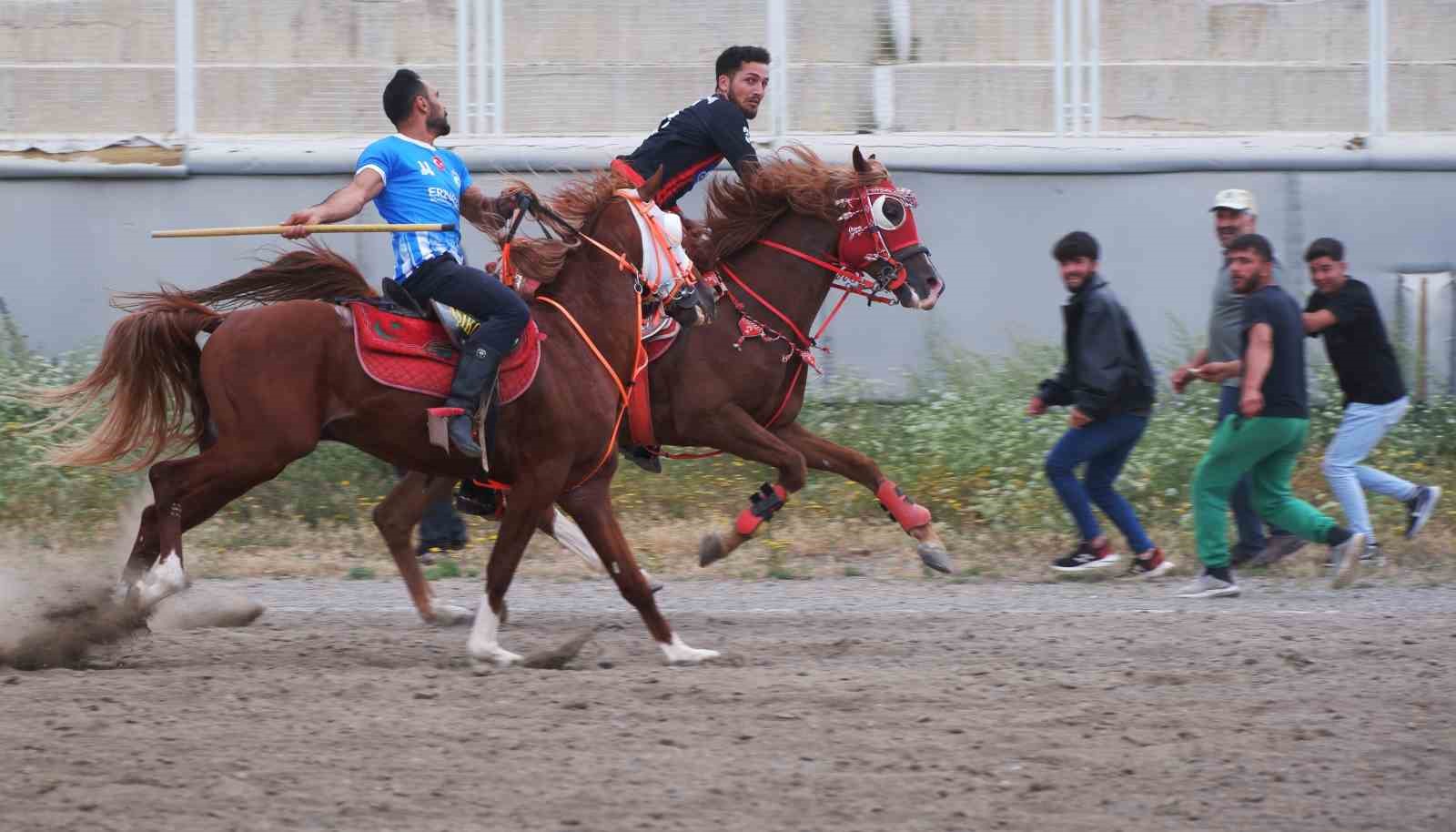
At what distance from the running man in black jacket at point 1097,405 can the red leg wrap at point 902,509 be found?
116 centimetres

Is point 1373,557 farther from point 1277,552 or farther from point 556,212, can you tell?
point 556,212

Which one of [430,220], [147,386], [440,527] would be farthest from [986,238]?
[147,386]

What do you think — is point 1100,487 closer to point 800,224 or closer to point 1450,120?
point 800,224

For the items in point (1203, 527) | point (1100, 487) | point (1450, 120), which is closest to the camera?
point (1203, 527)

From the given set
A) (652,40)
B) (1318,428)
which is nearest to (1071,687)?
(1318,428)

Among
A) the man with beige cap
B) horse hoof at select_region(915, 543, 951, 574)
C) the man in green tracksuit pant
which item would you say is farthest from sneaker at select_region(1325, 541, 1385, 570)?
horse hoof at select_region(915, 543, 951, 574)

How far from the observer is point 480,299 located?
6914mm

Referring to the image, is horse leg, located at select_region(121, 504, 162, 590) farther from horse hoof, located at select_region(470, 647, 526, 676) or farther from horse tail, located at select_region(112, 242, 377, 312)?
horse hoof, located at select_region(470, 647, 526, 676)

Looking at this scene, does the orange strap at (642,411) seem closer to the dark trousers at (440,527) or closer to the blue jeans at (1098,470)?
the dark trousers at (440,527)

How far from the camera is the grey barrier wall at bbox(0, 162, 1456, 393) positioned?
12664 mm

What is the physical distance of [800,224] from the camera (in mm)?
9031

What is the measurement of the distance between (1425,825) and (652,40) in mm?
9481

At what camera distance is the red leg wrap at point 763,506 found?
8.86 metres

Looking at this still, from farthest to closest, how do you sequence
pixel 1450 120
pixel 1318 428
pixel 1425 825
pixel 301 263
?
1. pixel 1450 120
2. pixel 1318 428
3. pixel 301 263
4. pixel 1425 825
